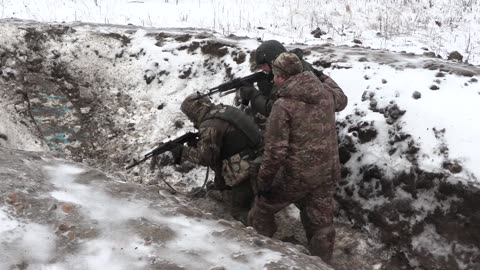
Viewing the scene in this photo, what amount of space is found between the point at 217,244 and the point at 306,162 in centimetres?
135

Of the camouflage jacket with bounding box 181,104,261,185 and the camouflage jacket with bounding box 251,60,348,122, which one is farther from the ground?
the camouflage jacket with bounding box 251,60,348,122

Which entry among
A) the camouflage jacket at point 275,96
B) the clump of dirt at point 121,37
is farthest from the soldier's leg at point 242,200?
the clump of dirt at point 121,37

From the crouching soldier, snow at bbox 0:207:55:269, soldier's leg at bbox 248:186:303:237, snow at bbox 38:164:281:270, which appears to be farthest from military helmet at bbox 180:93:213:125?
snow at bbox 0:207:55:269

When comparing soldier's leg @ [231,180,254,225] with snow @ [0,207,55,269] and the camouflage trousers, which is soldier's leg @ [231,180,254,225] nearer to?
the camouflage trousers

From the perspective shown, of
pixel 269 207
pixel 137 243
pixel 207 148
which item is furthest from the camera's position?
pixel 207 148

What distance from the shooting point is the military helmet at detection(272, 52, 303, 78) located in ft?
14.1

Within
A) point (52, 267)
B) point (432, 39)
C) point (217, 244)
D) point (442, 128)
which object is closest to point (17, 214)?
point (52, 267)

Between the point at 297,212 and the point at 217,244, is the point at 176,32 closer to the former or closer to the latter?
the point at 297,212

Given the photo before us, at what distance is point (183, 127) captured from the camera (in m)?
7.38

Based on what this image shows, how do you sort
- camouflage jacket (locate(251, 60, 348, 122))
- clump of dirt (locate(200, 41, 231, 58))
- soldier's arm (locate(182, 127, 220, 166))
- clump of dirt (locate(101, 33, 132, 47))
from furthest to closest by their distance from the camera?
clump of dirt (locate(101, 33, 132, 47)), clump of dirt (locate(200, 41, 231, 58)), soldier's arm (locate(182, 127, 220, 166)), camouflage jacket (locate(251, 60, 348, 122))

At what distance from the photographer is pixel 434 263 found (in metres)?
4.73

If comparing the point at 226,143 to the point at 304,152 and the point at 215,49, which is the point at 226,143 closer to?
the point at 304,152

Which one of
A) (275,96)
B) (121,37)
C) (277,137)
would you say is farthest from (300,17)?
(277,137)

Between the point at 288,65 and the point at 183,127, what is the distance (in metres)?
3.39
